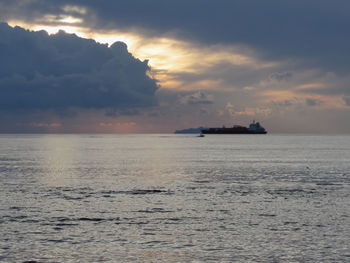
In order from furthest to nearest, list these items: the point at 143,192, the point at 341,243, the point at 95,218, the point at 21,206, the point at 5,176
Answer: the point at 5,176, the point at 143,192, the point at 21,206, the point at 95,218, the point at 341,243

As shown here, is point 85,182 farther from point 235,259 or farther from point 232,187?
point 235,259

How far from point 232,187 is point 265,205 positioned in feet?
38.0

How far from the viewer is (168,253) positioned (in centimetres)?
1962

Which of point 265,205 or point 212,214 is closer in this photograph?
point 212,214

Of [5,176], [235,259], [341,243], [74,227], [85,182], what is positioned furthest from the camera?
[5,176]

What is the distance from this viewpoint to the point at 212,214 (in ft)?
95.4

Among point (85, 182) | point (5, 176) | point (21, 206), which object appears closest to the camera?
point (21, 206)

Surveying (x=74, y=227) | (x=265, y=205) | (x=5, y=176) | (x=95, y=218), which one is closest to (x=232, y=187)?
(x=265, y=205)

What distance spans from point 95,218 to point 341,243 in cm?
1490

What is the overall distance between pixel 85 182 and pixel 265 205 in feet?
77.6

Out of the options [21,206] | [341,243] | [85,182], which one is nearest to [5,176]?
[85,182]

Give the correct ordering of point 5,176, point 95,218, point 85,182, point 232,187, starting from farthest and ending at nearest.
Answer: point 5,176 < point 85,182 < point 232,187 < point 95,218

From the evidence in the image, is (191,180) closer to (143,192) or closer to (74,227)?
(143,192)

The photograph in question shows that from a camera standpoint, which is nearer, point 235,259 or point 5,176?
point 235,259
